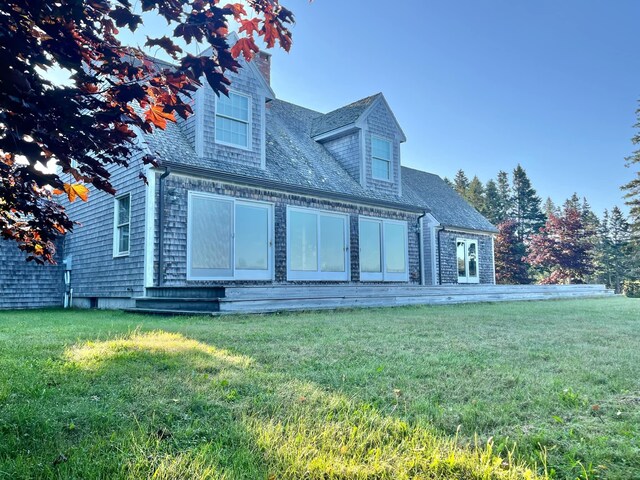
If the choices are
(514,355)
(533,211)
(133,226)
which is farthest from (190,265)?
(533,211)

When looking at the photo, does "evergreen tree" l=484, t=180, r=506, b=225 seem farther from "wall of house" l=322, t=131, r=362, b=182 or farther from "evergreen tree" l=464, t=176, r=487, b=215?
"wall of house" l=322, t=131, r=362, b=182

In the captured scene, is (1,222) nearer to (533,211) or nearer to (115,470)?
(115,470)

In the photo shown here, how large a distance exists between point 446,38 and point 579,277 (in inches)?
965

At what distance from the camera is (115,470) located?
162 cm

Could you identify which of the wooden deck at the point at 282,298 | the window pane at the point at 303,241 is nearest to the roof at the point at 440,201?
the window pane at the point at 303,241

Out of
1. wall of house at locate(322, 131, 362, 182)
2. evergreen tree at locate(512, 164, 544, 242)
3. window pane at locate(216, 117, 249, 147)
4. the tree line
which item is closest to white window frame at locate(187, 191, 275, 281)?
window pane at locate(216, 117, 249, 147)

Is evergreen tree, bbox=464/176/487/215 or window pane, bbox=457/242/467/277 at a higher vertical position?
evergreen tree, bbox=464/176/487/215

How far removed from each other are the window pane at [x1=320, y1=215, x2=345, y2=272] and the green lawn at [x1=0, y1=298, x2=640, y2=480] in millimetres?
7670

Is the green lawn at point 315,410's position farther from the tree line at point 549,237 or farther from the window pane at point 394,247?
the tree line at point 549,237

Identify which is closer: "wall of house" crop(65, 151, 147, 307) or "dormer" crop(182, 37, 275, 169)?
"wall of house" crop(65, 151, 147, 307)

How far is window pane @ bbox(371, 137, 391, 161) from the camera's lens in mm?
14047

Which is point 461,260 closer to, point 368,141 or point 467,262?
point 467,262

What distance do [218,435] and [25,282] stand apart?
475 inches

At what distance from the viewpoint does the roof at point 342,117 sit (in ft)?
45.2
